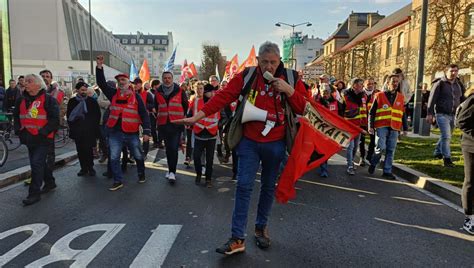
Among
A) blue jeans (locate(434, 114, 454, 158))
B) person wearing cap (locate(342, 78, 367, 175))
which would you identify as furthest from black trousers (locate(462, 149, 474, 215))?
person wearing cap (locate(342, 78, 367, 175))

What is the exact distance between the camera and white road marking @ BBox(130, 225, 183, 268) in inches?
146

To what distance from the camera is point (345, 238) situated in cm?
438

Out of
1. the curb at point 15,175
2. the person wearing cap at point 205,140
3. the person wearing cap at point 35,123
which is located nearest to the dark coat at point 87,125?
the curb at point 15,175

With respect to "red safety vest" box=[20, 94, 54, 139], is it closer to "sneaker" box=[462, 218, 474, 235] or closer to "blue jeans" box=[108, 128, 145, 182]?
"blue jeans" box=[108, 128, 145, 182]

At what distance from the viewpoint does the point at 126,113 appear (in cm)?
678

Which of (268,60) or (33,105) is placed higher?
(268,60)

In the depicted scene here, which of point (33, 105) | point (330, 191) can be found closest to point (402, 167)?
point (330, 191)

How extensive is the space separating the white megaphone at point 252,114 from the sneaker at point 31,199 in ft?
12.4

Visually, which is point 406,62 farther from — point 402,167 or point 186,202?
point 186,202

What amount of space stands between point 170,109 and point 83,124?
208 cm

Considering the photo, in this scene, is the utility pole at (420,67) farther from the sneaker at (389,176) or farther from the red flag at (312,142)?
the red flag at (312,142)

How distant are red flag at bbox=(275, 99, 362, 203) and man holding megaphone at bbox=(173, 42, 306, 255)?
149 mm

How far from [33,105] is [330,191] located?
15.9 feet

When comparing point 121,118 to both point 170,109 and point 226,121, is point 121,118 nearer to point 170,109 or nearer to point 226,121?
Result: point 170,109
